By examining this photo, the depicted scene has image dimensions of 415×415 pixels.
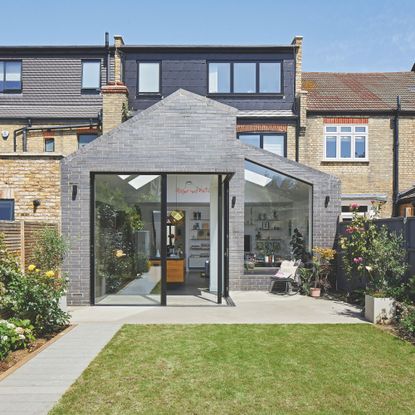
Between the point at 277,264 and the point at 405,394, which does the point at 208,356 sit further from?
the point at 277,264

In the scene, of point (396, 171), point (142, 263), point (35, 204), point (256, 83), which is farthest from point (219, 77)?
point (35, 204)

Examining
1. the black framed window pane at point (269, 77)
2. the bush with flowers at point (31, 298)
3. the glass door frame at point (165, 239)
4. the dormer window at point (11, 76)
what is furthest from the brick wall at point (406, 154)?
the dormer window at point (11, 76)

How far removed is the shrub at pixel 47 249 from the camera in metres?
9.10

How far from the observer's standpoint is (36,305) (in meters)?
7.06

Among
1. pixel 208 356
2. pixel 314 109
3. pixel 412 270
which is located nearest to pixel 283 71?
pixel 314 109

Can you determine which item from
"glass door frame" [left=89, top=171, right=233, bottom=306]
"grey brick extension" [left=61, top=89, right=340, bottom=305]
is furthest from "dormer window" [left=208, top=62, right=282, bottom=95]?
"glass door frame" [left=89, top=171, right=233, bottom=306]

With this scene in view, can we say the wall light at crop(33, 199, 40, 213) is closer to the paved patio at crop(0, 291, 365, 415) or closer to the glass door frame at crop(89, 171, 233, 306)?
the glass door frame at crop(89, 171, 233, 306)

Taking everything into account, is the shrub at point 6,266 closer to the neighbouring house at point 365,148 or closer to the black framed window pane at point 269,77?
the neighbouring house at point 365,148

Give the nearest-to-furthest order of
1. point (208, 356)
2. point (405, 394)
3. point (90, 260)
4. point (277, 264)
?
point (405, 394) < point (208, 356) < point (90, 260) < point (277, 264)

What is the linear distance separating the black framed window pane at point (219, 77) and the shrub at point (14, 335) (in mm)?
13465

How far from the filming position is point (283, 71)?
1767 centimetres

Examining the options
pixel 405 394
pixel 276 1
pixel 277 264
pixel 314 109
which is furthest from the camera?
pixel 314 109

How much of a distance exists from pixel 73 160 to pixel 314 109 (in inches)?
423

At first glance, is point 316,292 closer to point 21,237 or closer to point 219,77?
point 21,237
